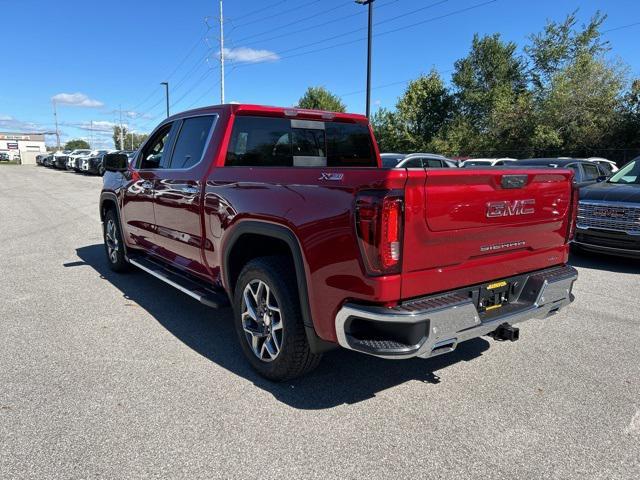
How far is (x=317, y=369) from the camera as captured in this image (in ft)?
12.4

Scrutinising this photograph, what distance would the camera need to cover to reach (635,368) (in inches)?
150

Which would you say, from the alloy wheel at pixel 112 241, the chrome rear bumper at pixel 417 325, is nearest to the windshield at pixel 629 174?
the chrome rear bumper at pixel 417 325

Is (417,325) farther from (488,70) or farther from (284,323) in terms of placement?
(488,70)

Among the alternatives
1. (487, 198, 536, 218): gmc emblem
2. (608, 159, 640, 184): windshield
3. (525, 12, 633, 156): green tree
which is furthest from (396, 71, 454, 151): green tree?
(487, 198, 536, 218): gmc emblem

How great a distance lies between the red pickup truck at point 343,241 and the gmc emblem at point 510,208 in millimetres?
13

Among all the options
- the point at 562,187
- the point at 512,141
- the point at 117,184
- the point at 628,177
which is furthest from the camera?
the point at 512,141

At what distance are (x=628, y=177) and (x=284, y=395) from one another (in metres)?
7.72

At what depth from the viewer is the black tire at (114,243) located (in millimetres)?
6452

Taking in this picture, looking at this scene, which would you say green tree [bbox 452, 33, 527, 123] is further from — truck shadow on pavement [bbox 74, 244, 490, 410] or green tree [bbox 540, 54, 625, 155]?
truck shadow on pavement [bbox 74, 244, 490, 410]

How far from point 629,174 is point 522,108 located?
26.0 meters

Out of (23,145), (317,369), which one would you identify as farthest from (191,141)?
(23,145)

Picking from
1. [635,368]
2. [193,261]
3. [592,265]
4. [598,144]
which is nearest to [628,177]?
[592,265]

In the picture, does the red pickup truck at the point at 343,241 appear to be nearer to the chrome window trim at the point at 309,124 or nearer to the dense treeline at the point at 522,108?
the chrome window trim at the point at 309,124

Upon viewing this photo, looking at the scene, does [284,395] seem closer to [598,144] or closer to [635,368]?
[635,368]
